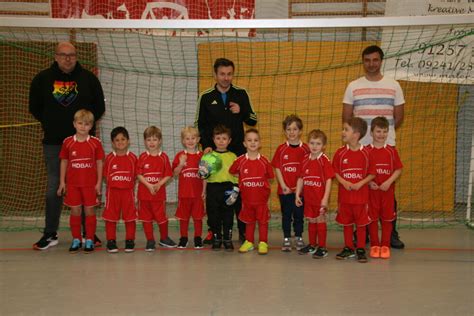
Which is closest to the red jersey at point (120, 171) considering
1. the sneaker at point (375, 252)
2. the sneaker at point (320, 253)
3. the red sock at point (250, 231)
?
the red sock at point (250, 231)

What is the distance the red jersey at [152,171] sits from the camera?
527 centimetres

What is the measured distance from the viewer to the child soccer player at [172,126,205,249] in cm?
530

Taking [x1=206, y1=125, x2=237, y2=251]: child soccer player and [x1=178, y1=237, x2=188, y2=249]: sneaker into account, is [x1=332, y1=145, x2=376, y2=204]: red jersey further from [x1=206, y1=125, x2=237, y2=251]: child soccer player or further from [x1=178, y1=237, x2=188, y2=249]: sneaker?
[x1=178, y1=237, x2=188, y2=249]: sneaker

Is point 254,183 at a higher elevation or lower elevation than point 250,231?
higher

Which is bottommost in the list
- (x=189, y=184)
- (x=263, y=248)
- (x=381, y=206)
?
(x=263, y=248)

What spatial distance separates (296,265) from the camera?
15.5ft

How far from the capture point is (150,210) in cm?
533

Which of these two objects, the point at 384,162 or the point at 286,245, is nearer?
the point at 384,162

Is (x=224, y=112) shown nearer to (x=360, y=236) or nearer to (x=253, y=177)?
(x=253, y=177)

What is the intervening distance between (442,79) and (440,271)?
3.12 metres

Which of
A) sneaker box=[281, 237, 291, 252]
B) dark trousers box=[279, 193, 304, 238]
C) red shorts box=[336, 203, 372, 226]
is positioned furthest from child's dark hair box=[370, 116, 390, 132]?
sneaker box=[281, 237, 291, 252]

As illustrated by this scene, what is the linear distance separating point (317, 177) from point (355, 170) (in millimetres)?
339

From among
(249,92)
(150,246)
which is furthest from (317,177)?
(249,92)

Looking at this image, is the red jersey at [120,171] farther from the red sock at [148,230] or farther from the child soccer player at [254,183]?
the child soccer player at [254,183]
